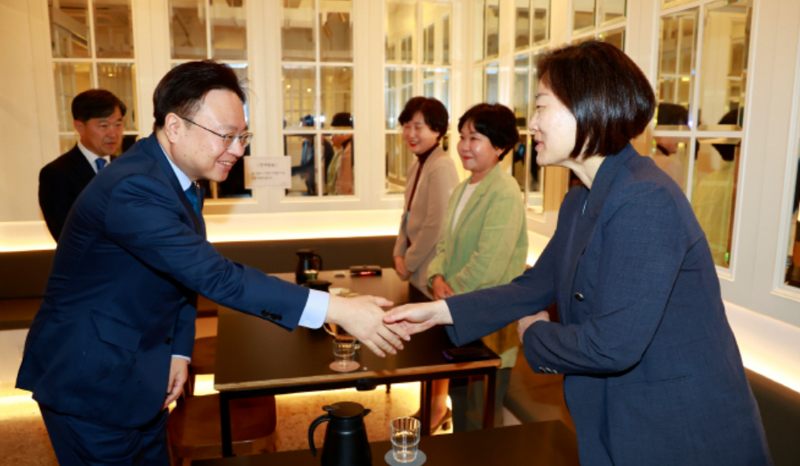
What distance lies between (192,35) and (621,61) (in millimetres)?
3787

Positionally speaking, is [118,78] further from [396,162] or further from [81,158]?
[396,162]

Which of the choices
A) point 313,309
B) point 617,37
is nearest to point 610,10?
point 617,37

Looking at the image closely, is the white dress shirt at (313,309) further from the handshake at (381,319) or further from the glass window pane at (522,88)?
the glass window pane at (522,88)

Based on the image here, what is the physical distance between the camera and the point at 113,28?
411 centimetres

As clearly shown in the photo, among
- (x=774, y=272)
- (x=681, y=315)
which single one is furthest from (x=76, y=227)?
(x=774, y=272)

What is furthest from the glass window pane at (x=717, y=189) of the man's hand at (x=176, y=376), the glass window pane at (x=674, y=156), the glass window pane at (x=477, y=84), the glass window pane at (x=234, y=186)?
the glass window pane at (x=234, y=186)

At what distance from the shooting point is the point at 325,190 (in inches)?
180

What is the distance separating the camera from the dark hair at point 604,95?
1.19 metres

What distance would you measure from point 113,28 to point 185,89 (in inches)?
126

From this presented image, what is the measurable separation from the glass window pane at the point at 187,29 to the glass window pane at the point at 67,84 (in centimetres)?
64

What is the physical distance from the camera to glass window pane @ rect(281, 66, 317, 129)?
437 centimetres

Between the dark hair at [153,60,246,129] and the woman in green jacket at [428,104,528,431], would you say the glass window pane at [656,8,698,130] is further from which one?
the dark hair at [153,60,246,129]

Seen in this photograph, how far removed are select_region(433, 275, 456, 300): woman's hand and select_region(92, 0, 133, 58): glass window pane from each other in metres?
2.93

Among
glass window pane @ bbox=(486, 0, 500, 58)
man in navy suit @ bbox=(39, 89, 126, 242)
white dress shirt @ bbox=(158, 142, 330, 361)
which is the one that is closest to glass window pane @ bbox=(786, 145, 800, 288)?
white dress shirt @ bbox=(158, 142, 330, 361)
